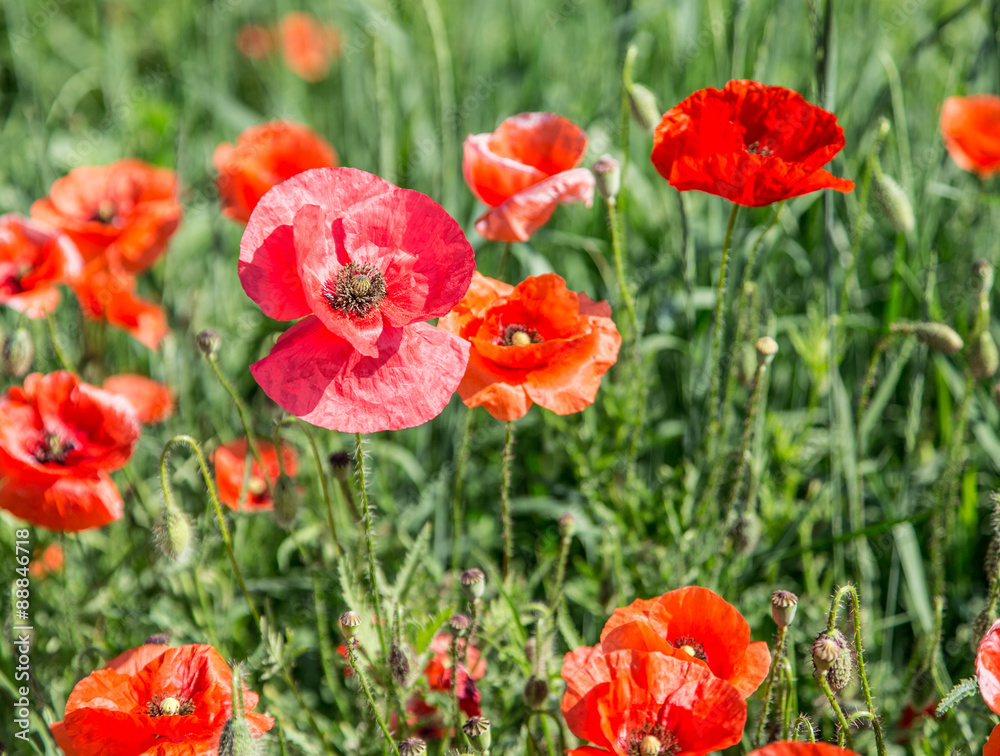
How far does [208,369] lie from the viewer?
108 inches

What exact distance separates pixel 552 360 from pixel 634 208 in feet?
5.67

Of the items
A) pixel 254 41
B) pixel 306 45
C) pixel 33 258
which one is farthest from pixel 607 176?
pixel 254 41

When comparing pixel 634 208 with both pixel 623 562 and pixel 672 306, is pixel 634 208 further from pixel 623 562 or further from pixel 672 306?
pixel 623 562

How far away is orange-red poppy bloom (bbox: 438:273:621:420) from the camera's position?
146 centimetres

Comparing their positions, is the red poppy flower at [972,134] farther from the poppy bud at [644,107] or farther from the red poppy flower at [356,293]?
the red poppy flower at [356,293]

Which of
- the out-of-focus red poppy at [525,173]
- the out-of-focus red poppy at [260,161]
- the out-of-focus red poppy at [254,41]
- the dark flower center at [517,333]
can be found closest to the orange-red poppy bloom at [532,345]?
the dark flower center at [517,333]

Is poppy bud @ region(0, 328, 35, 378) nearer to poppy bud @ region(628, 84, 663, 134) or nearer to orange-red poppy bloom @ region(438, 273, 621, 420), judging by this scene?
orange-red poppy bloom @ region(438, 273, 621, 420)

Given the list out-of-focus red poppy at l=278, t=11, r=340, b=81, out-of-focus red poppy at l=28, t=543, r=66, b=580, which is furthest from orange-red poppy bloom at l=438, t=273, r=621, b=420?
out-of-focus red poppy at l=278, t=11, r=340, b=81

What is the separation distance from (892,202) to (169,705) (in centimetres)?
181

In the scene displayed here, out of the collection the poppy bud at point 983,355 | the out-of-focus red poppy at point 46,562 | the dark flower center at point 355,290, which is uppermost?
the dark flower center at point 355,290

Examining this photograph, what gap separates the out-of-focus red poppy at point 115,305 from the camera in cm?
242

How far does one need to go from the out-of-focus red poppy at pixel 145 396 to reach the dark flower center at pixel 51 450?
54 centimetres

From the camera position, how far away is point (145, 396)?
8.06 feet

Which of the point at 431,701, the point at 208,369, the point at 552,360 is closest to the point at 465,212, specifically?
the point at 208,369
